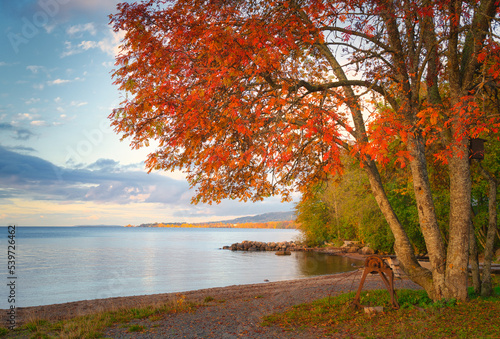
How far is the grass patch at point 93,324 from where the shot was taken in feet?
24.2

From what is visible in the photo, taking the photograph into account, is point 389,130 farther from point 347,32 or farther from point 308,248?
point 308,248

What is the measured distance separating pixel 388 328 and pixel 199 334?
393cm

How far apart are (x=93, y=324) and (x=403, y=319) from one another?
7164 mm

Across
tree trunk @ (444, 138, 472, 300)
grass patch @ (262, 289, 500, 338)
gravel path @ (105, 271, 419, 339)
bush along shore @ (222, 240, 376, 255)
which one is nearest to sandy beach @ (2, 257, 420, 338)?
gravel path @ (105, 271, 419, 339)

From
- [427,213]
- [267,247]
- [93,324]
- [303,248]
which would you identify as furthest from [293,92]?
[267,247]

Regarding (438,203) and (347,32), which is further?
(438,203)

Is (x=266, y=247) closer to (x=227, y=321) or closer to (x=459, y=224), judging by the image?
(x=227, y=321)

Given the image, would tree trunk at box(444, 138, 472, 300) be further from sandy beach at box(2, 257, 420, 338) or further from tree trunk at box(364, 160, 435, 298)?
sandy beach at box(2, 257, 420, 338)

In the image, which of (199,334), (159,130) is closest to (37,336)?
(199,334)

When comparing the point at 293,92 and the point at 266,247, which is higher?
the point at 293,92

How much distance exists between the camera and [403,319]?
6965mm

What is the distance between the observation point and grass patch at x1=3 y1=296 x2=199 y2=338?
7.38 metres

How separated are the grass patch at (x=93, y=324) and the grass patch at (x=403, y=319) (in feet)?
10.4

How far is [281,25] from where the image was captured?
21.7 ft
